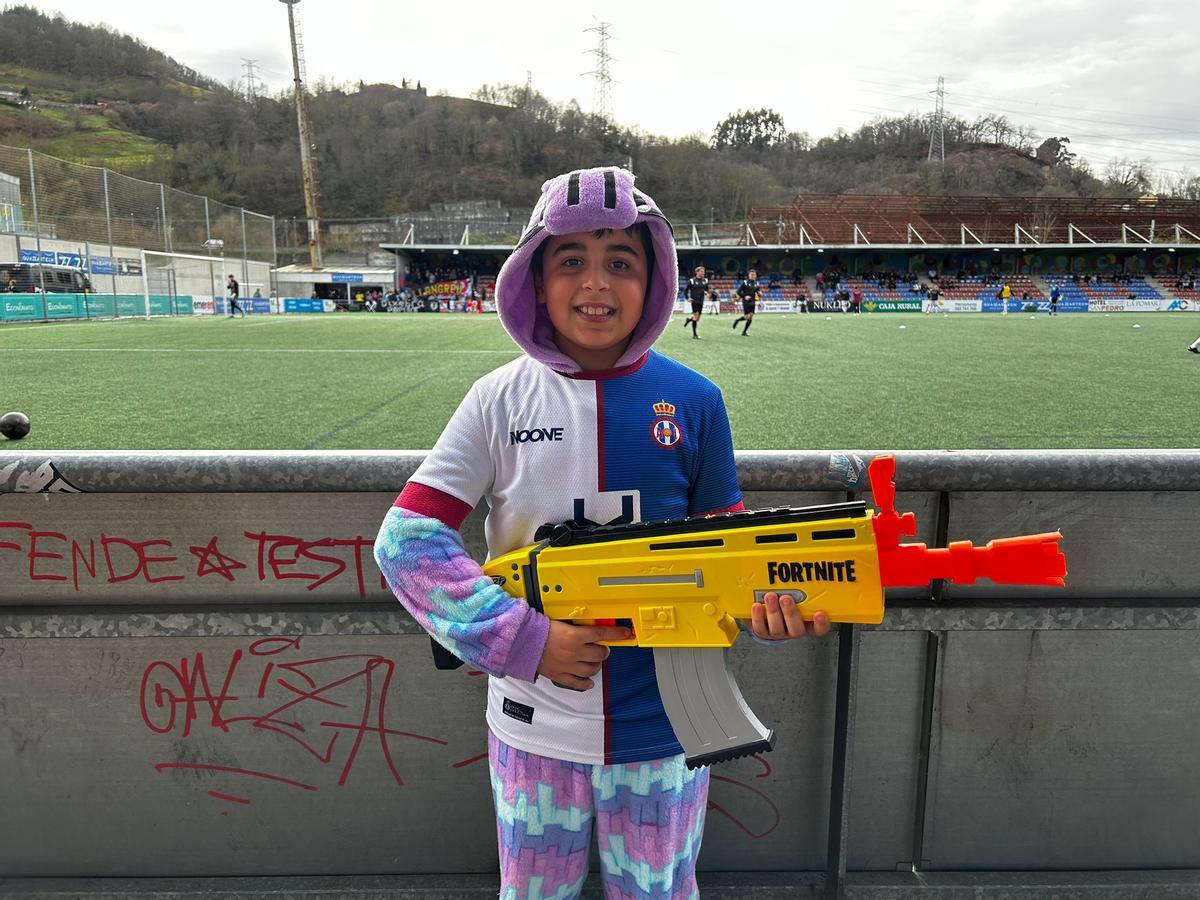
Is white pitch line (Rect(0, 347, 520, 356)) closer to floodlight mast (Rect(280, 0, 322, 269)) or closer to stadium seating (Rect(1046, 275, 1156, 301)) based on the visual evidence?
floodlight mast (Rect(280, 0, 322, 269))

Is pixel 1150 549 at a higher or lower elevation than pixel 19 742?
higher

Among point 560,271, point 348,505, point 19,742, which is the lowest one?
point 19,742

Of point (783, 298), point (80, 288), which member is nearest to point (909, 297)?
point (783, 298)

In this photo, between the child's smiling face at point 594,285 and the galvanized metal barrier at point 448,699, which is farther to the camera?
the galvanized metal barrier at point 448,699

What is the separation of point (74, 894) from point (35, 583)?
2.97 feet

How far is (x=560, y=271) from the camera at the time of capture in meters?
1.54

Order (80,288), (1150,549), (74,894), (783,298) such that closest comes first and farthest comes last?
(1150,549) → (74,894) → (80,288) → (783,298)

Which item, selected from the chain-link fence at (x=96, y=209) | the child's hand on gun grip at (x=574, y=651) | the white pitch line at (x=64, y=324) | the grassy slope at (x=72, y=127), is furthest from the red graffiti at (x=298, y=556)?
the grassy slope at (x=72, y=127)

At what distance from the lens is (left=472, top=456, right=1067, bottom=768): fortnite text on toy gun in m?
1.21

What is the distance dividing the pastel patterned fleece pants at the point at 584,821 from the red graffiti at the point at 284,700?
603mm

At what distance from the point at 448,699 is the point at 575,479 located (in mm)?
903

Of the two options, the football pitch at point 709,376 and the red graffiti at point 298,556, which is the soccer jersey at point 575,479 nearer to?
the red graffiti at point 298,556

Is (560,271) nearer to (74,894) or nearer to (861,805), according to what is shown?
(861,805)

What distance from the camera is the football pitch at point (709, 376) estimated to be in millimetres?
6707
